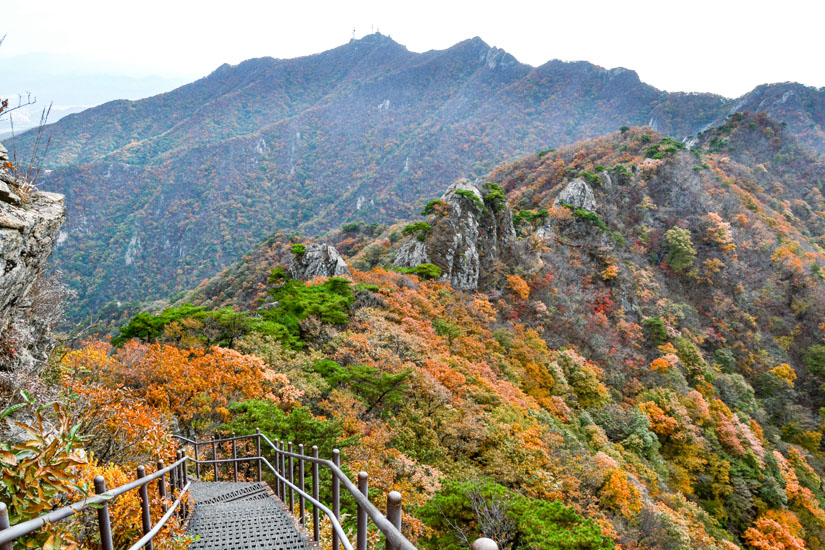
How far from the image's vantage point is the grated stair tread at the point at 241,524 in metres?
3.71

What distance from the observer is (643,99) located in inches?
3757

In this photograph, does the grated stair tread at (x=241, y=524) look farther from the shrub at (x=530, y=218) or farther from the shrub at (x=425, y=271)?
the shrub at (x=530, y=218)

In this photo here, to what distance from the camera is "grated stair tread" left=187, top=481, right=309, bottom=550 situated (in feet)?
12.2

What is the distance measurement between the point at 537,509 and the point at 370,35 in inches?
7619

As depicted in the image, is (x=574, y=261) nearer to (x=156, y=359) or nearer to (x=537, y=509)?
(x=537, y=509)

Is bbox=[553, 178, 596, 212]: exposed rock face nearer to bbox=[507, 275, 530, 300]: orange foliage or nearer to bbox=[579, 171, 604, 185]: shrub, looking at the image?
bbox=[579, 171, 604, 185]: shrub

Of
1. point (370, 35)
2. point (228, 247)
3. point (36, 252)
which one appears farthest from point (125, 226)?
point (370, 35)

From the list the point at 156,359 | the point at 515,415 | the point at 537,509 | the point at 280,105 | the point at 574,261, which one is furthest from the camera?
the point at 280,105

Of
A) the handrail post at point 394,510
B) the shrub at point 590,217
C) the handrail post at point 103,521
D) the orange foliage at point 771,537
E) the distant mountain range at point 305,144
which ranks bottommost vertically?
the orange foliage at point 771,537

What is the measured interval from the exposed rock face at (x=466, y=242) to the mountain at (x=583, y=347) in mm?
140

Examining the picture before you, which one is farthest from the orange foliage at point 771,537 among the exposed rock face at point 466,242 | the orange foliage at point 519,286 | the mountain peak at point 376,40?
the mountain peak at point 376,40

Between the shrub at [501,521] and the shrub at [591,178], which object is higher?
the shrub at [591,178]

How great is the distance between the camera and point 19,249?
4.14 meters

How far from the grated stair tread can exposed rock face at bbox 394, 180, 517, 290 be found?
61.6 ft
